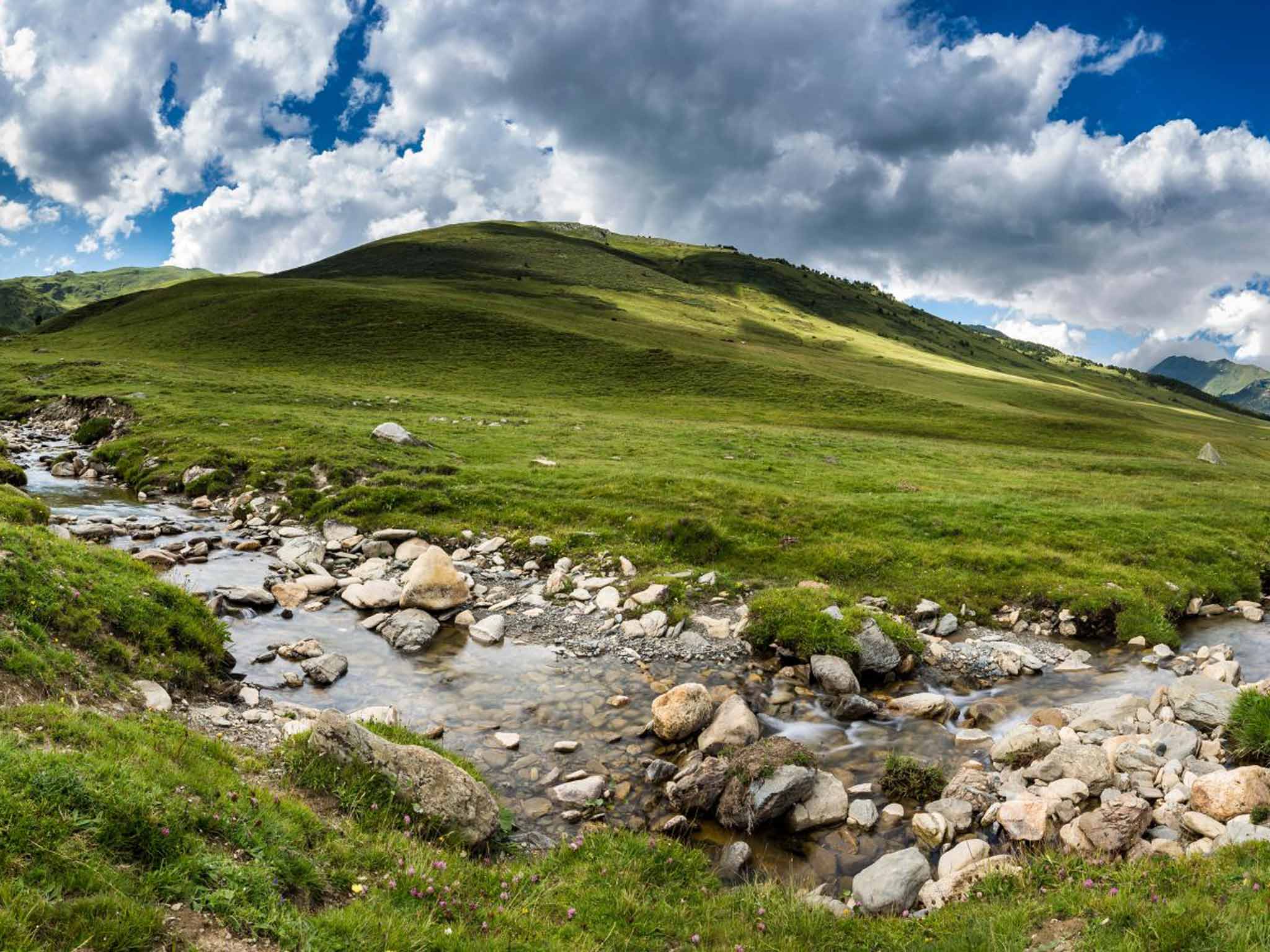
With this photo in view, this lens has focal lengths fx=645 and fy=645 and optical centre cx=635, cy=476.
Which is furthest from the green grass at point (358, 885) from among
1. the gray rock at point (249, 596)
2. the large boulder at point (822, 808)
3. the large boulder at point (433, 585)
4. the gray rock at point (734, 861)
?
the large boulder at point (433, 585)

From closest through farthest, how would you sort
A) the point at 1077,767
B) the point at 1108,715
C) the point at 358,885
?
the point at 358,885, the point at 1077,767, the point at 1108,715

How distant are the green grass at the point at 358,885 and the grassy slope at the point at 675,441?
11906 millimetres

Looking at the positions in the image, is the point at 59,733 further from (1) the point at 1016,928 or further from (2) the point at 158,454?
(2) the point at 158,454

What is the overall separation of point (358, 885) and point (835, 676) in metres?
10.2

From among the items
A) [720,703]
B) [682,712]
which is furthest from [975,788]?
[682,712]

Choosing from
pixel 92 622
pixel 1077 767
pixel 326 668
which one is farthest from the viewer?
pixel 326 668

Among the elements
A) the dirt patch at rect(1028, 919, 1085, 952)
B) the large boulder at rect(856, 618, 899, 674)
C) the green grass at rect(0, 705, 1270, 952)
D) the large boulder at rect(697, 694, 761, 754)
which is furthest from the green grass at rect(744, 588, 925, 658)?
the dirt patch at rect(1028, 919, 1085, 952)

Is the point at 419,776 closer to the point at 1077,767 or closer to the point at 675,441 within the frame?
the point at 1077,767

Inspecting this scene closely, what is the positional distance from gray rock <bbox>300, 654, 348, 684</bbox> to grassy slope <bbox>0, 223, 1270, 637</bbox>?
26.7 ft

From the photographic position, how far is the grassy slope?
2181cm

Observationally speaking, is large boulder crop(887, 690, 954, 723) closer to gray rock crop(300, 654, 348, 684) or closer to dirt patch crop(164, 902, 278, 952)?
gray rock crop(300, 654, 348, 684)

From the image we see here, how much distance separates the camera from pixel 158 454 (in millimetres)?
29812

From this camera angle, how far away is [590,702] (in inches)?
509

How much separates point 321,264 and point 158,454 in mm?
177452
